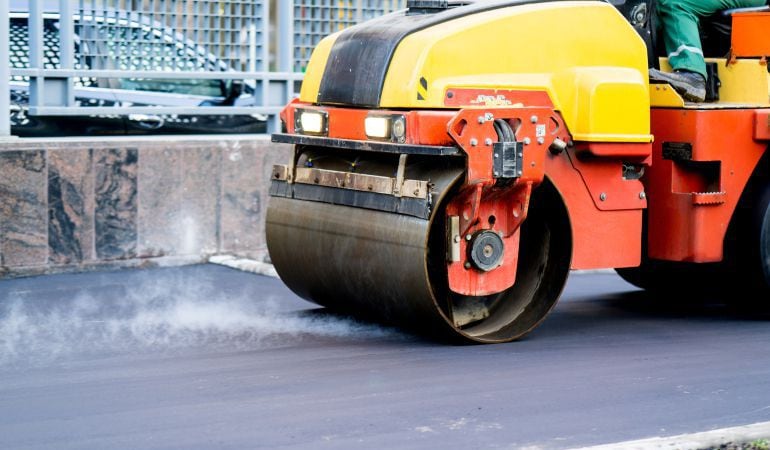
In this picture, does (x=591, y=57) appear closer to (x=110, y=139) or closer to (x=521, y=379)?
(x=521, y=379)

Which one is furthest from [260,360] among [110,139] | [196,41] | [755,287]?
[196,41]

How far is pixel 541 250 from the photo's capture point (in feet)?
22.5

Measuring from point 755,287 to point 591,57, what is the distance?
5.72ft

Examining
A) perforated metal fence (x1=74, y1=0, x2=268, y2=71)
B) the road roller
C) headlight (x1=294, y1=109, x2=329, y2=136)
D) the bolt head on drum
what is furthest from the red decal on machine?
perforated metal fence (x1=74, y1=0, x2=268, y2=71)

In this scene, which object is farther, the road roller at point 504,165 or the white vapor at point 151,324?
the white vapor at point 151,324

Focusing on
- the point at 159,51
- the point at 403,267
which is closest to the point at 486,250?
the point at 403,267

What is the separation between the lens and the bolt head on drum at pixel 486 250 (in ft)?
21.1

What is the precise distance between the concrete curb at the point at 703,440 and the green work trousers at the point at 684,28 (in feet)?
9.16

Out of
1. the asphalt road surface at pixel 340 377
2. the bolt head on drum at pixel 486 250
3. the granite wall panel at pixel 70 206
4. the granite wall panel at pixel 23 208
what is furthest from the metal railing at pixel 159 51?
the bolt head on drum at pixel 486 250

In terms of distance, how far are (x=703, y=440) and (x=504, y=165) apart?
1.89 metres

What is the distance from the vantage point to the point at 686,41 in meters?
7.32

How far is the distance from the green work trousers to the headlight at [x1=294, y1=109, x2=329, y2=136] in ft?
6.56

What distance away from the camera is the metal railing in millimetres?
9453

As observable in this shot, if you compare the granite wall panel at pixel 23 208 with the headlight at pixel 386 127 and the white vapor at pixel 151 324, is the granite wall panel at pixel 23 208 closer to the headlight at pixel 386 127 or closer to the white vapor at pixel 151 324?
the white vapor at pixel 151 324
